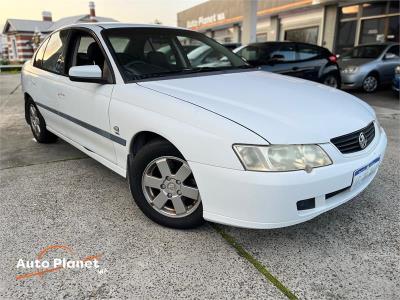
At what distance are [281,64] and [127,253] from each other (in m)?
6.21

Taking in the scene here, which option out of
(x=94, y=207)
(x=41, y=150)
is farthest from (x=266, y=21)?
(x=94, y=207)

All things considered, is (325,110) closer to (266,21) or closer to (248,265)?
(248,265)

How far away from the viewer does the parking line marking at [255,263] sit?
211cm

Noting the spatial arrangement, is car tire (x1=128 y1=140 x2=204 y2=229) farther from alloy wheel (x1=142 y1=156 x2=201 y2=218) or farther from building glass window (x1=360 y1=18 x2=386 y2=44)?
building glass window (x1=360 y1=18 x2=386 y2=44)

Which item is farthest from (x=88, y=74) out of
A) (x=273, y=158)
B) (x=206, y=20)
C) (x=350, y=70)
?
(x=206, y=20)

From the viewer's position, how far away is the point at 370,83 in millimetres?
9953

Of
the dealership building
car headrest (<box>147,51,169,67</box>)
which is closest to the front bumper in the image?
car headrest (<box>147,51,169,67</box>)

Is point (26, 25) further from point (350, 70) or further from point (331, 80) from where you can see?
point (331, 80)

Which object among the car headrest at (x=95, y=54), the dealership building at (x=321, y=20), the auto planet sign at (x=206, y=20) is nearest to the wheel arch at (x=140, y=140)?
the car headrest at (x=95, y=54)

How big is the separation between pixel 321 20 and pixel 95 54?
15.7m

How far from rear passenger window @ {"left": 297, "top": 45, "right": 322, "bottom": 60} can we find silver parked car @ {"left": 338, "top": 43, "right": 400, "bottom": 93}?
186cm

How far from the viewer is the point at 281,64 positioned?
7.68 m

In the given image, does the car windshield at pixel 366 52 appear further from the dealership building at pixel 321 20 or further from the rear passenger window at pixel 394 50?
the dealership building at pixel 321 20

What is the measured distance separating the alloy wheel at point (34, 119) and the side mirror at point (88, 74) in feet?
6.87
